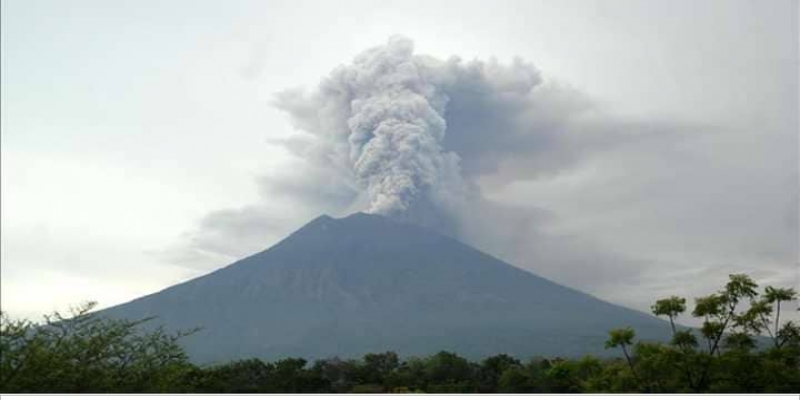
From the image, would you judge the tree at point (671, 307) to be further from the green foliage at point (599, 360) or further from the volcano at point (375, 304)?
the volcano at point (375, 304)

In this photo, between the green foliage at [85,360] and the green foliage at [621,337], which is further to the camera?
the green foliage at [621,337]

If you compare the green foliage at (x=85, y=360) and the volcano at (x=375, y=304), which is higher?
the volcano at (x=375, y=304)

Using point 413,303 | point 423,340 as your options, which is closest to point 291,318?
point 413,303

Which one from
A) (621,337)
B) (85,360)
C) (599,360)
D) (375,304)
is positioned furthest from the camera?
(375,304)

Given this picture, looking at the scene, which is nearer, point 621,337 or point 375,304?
point 621,337

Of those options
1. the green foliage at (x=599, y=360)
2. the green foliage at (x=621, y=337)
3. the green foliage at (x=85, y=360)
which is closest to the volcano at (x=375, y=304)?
the green foliage at (x=599, y=360)

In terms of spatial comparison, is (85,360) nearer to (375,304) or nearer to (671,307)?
(671,307)

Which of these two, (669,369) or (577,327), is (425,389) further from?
(577,327)

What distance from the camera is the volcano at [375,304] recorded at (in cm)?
→ 6400

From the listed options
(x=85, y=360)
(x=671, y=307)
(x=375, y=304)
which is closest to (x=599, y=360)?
(x=671, y=307)

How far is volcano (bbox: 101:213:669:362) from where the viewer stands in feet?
210

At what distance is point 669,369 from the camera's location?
28.7ft

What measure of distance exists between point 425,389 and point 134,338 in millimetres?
14250

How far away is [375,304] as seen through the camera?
77.9 m
